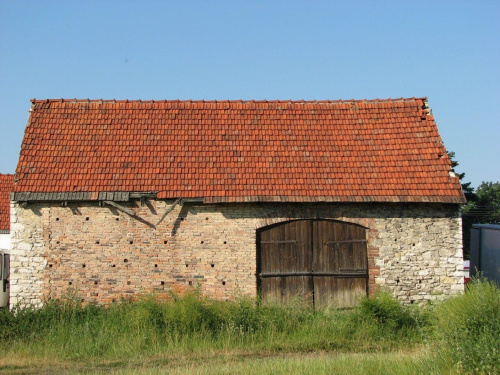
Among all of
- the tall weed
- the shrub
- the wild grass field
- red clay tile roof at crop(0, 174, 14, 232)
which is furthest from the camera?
red clay tile roof at crop(0, 174, 14, 232)

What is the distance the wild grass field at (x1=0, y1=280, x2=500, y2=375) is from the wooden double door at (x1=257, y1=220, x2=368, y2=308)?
55cm

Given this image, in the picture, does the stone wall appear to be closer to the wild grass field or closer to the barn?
the barn

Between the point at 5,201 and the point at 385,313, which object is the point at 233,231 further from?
the point at 5,201

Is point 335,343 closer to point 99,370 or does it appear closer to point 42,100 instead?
point 99,370

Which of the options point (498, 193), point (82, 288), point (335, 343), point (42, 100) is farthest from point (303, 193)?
point (498, 193)

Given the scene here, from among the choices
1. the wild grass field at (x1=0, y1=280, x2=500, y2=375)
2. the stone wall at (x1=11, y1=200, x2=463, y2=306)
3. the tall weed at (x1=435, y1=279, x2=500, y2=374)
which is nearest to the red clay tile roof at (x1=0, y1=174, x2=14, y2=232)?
the stone wall at (x1=11, y1=200, x2=463, y2=306)

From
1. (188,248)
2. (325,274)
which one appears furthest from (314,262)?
(188,248)

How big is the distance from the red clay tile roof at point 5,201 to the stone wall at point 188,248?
12.3m

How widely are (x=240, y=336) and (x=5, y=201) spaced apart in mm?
17858

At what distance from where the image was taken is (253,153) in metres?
14.1

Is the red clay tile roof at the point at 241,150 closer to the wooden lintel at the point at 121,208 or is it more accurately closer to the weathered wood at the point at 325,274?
the wooden lintel at the point at 121,208

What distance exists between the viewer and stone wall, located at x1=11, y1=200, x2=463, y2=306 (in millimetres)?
12672

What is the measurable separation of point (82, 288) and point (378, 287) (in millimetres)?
7124

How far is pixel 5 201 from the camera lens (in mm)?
24672
